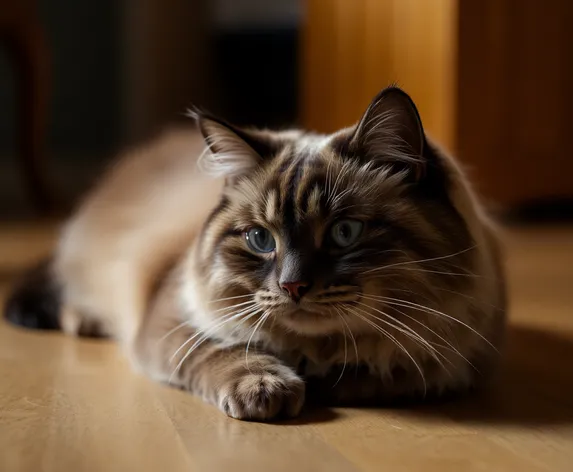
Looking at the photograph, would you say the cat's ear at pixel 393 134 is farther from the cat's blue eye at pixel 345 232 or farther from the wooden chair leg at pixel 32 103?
the wooden chair leg at pixel 32 103

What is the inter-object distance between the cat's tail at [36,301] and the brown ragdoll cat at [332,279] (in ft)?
1.76

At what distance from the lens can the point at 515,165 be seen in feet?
12.1

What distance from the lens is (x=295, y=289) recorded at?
52.7 inches

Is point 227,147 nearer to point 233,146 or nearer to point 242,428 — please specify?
point 233,146

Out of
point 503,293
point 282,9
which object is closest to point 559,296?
point 503,293

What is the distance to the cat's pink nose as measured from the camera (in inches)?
52.5

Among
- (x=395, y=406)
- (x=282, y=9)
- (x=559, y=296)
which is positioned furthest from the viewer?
(x=282, y=9)

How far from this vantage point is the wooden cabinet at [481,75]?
3.34 m

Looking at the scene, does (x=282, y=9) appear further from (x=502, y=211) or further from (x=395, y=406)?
(x=395, y=406)

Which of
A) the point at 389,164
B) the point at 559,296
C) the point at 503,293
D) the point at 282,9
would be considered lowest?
the point at 559,296

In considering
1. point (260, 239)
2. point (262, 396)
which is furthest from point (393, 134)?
point (262, 396)

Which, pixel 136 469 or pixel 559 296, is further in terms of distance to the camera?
pixel 559 296

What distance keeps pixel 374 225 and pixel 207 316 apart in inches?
14.2

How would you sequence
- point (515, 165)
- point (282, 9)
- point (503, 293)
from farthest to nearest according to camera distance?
point (282, 9) → point (515, 165) → point (503, 293)
